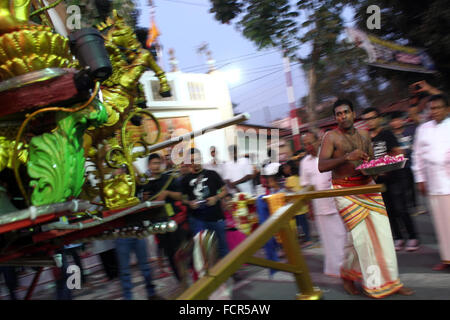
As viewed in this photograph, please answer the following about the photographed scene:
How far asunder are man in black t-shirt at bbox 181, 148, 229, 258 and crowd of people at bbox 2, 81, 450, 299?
0.4 inches

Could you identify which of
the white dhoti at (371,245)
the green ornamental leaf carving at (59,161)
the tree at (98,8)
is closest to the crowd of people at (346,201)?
the white dhoti at (371,245)

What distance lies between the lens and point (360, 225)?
3.03 metres

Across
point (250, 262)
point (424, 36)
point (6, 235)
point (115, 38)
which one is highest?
point (424, 36)

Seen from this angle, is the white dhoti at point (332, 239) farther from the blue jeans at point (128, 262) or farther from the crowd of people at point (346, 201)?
the blue jeans at point (128, 262)

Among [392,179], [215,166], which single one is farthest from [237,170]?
[392,179]

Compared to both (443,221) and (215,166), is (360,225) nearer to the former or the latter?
(443,221)

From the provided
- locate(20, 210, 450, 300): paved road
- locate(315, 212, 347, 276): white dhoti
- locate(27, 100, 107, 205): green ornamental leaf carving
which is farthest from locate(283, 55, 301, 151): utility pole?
locate(27, 100, 107, 205): green ornamental leaf carving

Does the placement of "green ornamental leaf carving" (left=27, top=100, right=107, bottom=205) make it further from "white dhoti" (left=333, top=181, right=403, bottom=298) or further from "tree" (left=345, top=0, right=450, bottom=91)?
"tree" (left=345, top=0, right=450, bottom=91)

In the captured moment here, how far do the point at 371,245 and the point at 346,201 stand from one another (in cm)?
36

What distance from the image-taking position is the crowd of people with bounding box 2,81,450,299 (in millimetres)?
3025
